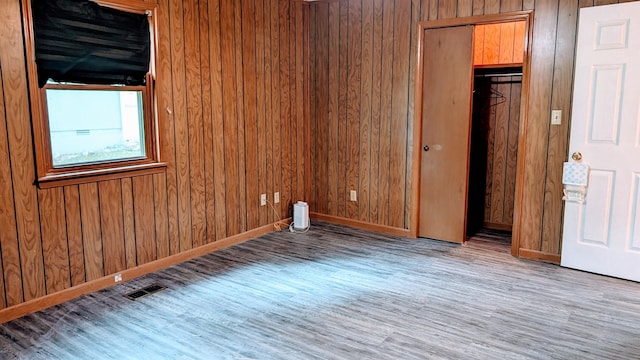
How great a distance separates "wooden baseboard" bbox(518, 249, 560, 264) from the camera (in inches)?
151

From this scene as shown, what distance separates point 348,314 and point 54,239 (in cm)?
196

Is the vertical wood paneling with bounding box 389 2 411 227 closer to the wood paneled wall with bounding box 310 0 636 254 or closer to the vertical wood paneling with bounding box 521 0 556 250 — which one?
the wood paneled wall with bounding box 310 0 636 254

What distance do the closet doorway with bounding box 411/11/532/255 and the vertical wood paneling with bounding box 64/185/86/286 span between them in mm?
2911

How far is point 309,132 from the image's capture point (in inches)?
203

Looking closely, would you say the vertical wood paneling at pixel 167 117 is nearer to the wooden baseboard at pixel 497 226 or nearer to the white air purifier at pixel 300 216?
the white air purifier at pixel 300 216

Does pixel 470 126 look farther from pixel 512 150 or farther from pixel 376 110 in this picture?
pixel 376 110

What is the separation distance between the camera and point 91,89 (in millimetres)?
3197

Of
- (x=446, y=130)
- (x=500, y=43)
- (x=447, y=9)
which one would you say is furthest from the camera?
(x=500, y=43)

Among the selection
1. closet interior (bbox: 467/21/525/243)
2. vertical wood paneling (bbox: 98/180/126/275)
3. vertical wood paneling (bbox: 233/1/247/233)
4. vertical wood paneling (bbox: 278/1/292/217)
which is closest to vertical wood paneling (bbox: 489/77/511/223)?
closet interior (bbox: 467/21/525/243)

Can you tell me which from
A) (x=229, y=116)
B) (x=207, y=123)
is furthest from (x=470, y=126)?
(x=207, y=123)

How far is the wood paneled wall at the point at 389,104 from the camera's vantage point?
3.72 metres

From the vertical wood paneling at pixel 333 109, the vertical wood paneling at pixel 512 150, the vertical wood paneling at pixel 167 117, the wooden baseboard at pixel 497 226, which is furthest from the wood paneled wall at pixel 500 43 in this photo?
the vertical wood paneling at pixel 167 117

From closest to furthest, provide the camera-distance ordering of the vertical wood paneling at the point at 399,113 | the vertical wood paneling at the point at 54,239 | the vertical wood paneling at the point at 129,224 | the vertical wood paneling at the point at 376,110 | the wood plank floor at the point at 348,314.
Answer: the wood plank floor at the point at 348,314
the vertical wood paneling at the point at 54,239
the vertical wood paneling at the point at 129,224
the vertical wood paneling at the point at 399,113
the vertical wood paneling at the point at 376,110

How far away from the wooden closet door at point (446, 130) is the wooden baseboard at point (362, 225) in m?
0.26
